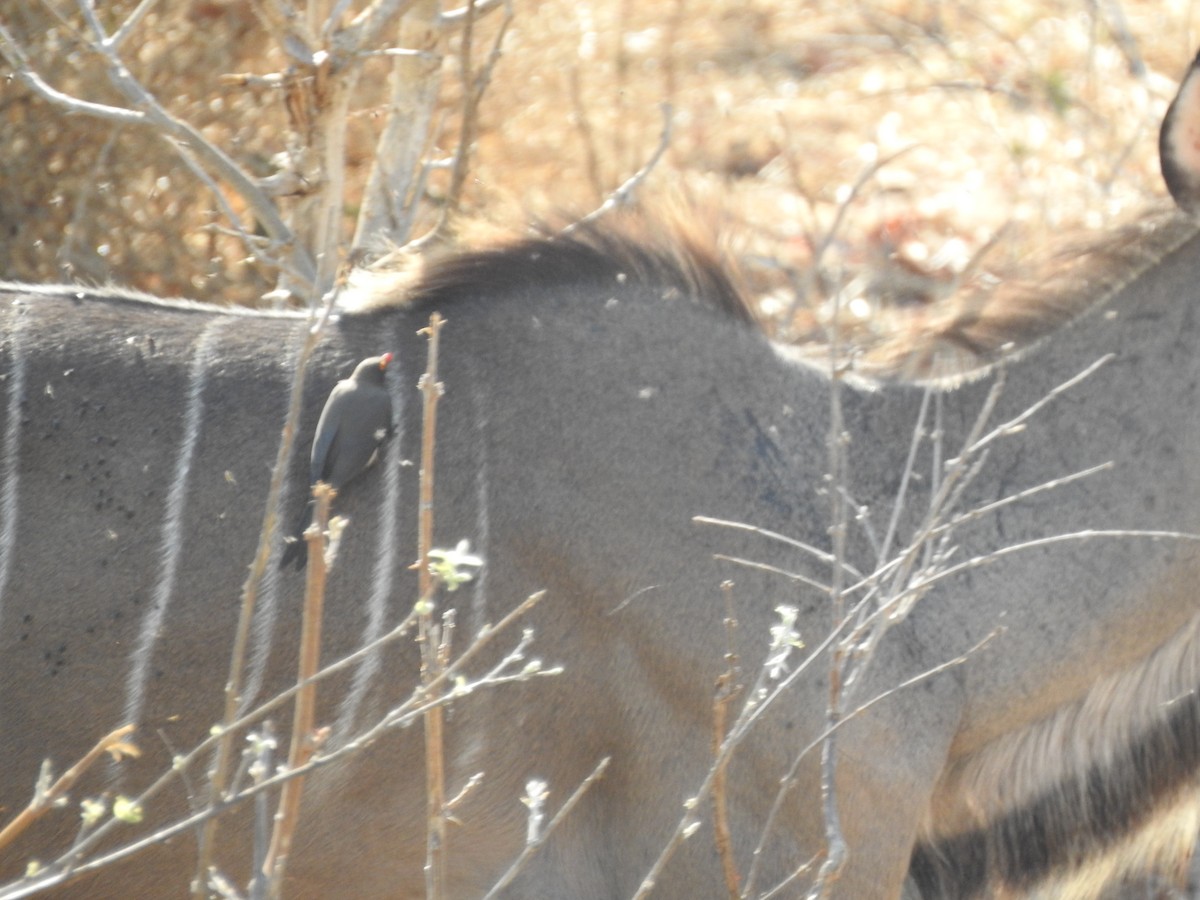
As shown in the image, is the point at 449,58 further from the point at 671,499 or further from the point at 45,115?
the point at 671,499

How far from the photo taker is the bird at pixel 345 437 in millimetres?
2365

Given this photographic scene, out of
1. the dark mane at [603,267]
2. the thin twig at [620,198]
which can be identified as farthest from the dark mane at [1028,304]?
the thin twig at [620,198]

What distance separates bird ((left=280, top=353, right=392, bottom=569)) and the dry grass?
156 cm

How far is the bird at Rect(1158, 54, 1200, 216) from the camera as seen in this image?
2.51 m

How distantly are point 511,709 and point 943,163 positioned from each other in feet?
14.6

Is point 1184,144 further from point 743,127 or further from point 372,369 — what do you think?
point 743,127

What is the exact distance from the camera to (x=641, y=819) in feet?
8.02

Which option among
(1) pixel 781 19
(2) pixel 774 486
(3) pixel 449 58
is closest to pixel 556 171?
(3) pixel 449 58

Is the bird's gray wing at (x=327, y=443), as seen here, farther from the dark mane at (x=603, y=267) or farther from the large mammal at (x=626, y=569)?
the dark mane at (x=603, y=267)

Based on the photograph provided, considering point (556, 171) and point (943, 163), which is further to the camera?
point (943, 163)

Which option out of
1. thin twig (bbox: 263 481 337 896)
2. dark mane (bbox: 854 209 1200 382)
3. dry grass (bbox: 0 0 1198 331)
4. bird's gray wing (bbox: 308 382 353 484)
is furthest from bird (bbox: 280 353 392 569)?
dry grass (bbox: 0 0 1198 331)

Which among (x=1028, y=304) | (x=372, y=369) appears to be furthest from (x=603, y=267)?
(x=1028, y=304)

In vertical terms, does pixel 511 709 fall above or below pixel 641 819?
above

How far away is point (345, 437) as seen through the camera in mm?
2363
